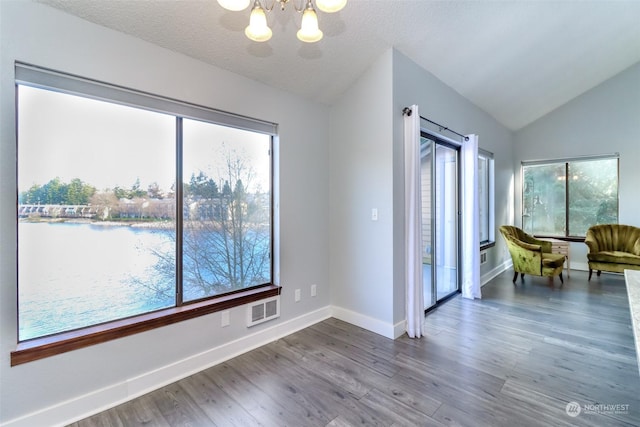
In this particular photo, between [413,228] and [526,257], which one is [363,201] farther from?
[526,257]

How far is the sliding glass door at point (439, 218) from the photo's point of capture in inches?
144

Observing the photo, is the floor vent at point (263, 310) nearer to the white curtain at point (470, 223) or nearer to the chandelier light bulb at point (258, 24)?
the chandelier light bulb at point (258, 24)

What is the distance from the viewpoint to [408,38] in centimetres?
270

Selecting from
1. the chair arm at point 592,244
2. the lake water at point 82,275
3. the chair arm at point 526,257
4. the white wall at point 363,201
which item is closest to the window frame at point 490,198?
the chair arm at point 526,257

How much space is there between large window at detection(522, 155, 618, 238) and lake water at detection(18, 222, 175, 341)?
707 cm

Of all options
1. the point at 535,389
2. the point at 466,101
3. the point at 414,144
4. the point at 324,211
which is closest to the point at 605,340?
the point at 535,389

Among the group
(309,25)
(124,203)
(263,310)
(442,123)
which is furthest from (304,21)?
(442,123)

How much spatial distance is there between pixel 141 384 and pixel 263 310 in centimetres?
106

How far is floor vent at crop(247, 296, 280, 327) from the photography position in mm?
2654

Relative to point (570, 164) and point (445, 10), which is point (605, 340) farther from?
point (570, 164)

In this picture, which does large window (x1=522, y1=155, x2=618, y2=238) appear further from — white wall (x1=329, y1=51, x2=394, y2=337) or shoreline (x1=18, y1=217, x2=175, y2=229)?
shoreline (x1=18, y1=217, x2=175, y2=229)

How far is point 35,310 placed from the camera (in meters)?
1.75

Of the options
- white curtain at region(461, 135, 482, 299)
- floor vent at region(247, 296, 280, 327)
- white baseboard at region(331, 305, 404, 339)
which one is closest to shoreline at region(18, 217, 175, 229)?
floor vent at region(247, 296, 280, 327)

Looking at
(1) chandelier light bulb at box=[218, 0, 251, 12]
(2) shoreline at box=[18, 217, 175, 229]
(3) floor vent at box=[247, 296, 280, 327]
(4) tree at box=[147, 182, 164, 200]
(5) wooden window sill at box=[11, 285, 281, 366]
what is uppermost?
(1) chandelier light bulb at box=[218, 0, 251, 12]
